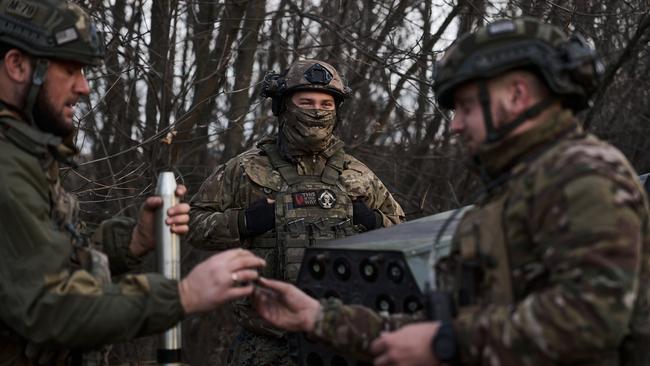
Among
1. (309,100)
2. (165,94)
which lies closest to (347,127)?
(165,94)

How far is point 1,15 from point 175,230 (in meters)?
1.13

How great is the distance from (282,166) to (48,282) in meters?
2.75

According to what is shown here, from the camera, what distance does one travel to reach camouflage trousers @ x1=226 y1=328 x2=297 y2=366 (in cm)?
550

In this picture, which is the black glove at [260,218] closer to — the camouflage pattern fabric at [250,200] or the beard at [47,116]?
the camouflage pattern fabric at [250,200]

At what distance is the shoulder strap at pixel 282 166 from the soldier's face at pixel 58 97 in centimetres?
225

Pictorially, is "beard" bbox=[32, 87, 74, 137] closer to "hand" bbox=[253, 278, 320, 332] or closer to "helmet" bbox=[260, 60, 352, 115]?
"hand" bbox=[253, 278, 320, 332]

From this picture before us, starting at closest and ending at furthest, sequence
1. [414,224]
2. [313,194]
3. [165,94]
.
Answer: [414,224]
[313,194]
[165,94]

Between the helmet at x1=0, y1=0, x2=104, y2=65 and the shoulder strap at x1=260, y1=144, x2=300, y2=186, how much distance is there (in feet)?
7.40

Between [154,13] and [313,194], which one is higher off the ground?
[154,13]

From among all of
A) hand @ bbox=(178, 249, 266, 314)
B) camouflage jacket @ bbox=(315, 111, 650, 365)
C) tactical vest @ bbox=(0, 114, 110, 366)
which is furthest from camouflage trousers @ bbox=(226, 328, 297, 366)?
camouflage jacket @ bbox=(315, 111, 650, 365)

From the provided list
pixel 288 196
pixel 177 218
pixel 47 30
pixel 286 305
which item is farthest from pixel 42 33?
pixel 288 196

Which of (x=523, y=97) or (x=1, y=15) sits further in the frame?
(x=1, y=15)

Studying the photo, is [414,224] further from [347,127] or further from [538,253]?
[347,127]

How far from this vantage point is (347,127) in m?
10.9
